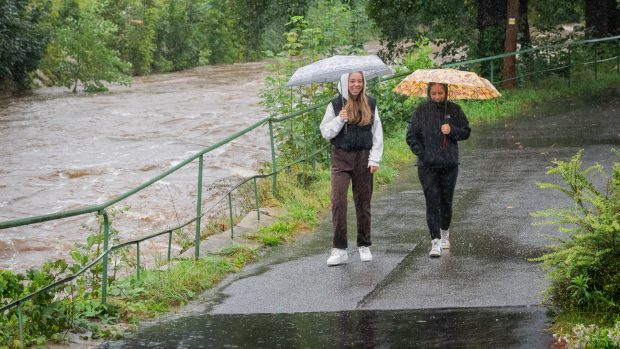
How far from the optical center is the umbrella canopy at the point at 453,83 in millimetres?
9172

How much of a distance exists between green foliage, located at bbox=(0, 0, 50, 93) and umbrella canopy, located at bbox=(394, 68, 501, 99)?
1015 inches

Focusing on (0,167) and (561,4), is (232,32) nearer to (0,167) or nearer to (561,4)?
(561,4)

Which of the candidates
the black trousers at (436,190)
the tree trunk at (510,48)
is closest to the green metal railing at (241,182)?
the tree trunk at (510,48)

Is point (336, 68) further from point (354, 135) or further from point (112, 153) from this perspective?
point (112, 153)

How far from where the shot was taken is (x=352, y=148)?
9.16 m

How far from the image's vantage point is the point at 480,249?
380 inches

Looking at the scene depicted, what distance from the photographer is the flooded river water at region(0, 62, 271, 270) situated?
16406 mm

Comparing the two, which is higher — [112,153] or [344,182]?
[344,182]

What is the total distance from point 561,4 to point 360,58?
20.9 meters

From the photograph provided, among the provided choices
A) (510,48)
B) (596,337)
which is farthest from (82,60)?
(596,337)

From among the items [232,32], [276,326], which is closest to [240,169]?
[276,326]

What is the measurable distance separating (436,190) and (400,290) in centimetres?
137

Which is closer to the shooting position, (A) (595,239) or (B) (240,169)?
(A) (595,239)

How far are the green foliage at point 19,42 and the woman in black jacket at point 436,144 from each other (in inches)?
1035
